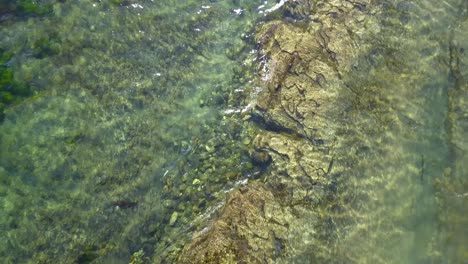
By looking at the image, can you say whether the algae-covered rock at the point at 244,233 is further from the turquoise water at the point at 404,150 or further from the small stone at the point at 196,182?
the small stone at the point at 196,182

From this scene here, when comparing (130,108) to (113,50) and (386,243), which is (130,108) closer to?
(113,50)

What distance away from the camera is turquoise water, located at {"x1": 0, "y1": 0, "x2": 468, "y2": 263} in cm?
630

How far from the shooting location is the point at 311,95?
23.7ft

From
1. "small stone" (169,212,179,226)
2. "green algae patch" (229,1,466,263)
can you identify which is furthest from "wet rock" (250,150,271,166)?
"small stone" (169,212,179,226)

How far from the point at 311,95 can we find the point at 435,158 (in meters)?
2.42

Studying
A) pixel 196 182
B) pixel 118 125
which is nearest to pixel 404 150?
pixel 196 182

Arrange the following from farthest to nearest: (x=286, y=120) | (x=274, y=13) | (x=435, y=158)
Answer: (x=274, y=13) → (x=286, y=120) → (x=435, y=158)

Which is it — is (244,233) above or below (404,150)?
below

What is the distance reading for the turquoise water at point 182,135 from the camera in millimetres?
6297

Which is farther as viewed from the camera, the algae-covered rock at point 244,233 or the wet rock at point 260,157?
the wet rock at point 260,157

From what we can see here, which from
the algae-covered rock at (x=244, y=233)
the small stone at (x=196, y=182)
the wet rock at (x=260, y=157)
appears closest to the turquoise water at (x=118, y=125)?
the small stone at (x=196, y=182)

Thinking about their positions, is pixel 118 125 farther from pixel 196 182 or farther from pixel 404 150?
pixel 404 150

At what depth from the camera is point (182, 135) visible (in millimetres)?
7477

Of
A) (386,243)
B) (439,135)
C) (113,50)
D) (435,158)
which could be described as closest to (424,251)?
(386,243)
